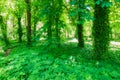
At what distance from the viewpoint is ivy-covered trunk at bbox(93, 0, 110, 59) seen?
13.2 m

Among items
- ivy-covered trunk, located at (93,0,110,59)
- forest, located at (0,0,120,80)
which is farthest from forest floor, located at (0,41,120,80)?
ivy-covered trunk, located at (93,0,110,59)

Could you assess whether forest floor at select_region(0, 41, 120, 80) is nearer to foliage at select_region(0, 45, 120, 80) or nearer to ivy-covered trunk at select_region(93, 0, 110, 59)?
foliage at select_region(0, 45, 120, 80)

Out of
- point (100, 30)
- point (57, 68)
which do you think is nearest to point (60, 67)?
point (57, 68)

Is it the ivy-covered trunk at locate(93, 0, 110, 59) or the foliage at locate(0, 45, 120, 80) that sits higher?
the ivy-covered trunk at locate(93, 0, 110, 59)

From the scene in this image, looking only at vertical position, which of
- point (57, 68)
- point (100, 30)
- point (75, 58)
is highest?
point (100, 30)

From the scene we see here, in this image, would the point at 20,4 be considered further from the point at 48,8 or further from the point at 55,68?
the point at 55,68

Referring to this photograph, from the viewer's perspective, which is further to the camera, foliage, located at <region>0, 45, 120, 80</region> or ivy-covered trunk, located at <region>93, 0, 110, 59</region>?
ivy-covered trunk, located at <region>93, 0, 110, 59</region>

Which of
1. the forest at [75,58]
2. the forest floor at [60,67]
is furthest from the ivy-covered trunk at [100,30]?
Result: the forest floor at [60,67]

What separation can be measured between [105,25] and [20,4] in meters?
9.23

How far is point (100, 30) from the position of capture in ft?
43.5

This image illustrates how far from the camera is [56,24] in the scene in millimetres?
15711

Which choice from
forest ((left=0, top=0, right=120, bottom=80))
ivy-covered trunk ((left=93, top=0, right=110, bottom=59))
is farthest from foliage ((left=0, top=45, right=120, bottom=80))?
ivy-covered trunk ((left=93, top=0, right=110, bottom=59))

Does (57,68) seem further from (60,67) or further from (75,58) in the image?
(75,58)

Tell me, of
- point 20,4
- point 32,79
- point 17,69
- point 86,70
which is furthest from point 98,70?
point 20,4
